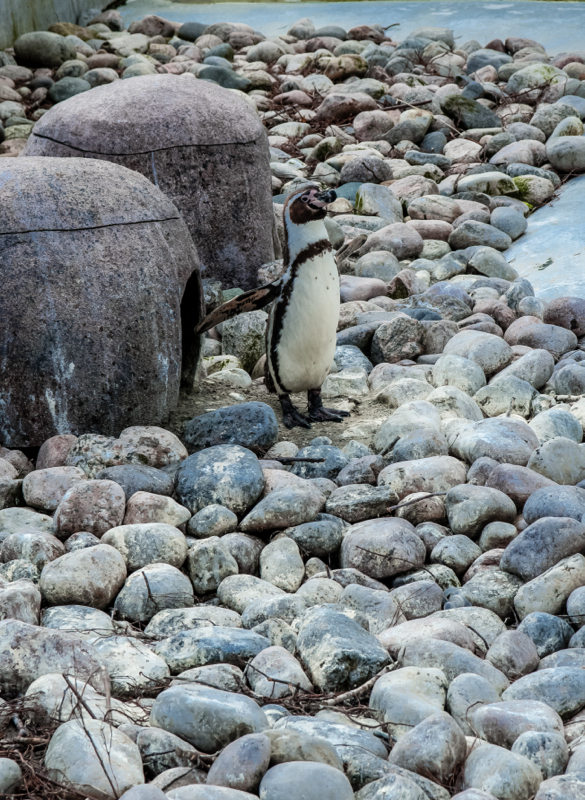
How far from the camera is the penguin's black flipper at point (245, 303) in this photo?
397 centimetres

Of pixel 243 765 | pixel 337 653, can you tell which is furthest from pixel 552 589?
pixel 243 765

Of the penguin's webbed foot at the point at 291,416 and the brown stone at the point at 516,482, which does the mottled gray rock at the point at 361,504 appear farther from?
the penguin's webbed foot at the point at 291,416

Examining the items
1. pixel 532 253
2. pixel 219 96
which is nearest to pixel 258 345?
pixel 219 96

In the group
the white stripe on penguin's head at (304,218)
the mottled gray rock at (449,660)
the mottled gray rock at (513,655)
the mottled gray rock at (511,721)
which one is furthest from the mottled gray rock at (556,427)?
the mottled gray rock at (511,721)

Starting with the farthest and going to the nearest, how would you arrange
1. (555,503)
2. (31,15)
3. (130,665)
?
(31,15) → (555,503) → (130,665)

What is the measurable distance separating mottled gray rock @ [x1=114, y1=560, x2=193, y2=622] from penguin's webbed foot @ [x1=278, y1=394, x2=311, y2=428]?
5.01 feet

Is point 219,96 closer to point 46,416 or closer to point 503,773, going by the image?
point 46,416

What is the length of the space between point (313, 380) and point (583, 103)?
5488 millimetres

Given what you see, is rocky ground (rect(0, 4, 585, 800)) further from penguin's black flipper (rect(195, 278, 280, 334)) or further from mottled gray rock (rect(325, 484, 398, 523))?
penguin's black flipper (rect(195, 278, 280, 334))

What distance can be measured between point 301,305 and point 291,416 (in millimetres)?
525

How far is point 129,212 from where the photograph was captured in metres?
3.67

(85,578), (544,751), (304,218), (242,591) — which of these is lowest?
(242,591)

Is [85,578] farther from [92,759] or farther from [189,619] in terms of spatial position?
[92,759]

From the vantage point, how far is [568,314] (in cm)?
485
